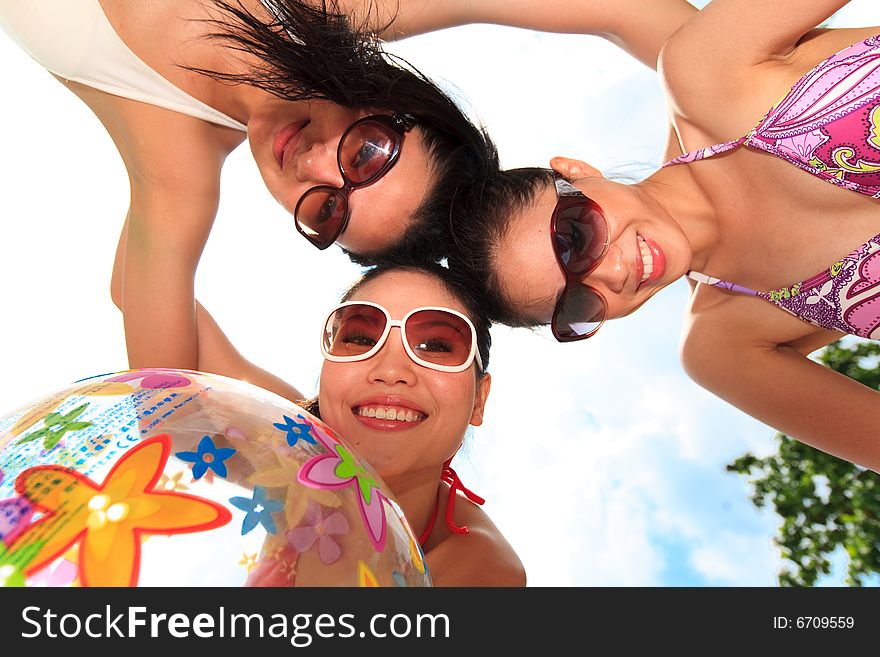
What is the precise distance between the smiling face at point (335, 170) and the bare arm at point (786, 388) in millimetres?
995

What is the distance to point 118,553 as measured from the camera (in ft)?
2.88

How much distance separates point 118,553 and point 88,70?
1.86 meters

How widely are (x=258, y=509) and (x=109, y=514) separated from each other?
0.17 m

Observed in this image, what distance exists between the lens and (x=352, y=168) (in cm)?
190

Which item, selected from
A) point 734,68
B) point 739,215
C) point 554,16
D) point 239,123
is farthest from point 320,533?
point 554,16

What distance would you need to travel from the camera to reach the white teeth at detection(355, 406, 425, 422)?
1642 mm

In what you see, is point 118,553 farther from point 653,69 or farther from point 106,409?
point 653,69

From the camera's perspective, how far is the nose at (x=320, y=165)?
1942mm

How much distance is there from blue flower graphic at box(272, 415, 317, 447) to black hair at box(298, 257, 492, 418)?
669mm

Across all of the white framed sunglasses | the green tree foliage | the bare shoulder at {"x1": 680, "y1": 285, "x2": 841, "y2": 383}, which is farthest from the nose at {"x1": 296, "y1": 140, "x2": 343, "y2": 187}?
the green tree foliage

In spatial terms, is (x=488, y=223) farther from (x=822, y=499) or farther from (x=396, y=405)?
(x=822, y=499)

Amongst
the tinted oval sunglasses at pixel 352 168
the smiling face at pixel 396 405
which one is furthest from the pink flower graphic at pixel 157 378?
the tinted oval sunglasses at pixel 352 168
